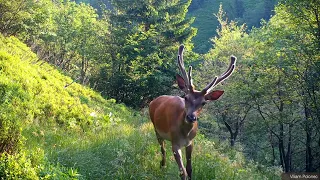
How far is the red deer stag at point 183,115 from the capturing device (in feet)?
18.7

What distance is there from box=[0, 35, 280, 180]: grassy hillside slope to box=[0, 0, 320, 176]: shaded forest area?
4049 mm

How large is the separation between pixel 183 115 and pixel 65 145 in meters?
2.33

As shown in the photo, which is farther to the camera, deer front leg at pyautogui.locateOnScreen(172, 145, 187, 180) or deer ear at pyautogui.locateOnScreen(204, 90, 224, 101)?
deer ear at pyautogui.locateOnScreen(204, 90, 224, 101)

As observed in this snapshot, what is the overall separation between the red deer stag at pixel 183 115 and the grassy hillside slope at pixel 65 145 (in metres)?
0.49

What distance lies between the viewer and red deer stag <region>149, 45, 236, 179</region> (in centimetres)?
571

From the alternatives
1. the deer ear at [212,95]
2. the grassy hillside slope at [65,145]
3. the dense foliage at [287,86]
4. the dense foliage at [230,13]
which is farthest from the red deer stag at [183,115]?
the dense foliage at [230,13]

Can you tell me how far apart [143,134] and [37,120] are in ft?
7.64

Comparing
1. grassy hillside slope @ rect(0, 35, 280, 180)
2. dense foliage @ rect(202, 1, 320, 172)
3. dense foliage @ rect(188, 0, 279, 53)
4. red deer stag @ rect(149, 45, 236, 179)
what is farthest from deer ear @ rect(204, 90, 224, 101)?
dense foliage @ rect(188, 0, 279, 53)

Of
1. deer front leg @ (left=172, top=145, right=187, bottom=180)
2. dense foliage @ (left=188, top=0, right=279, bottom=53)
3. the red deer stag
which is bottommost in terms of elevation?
deer front leg @ (left=172, top=145, right=187, bottom=180)

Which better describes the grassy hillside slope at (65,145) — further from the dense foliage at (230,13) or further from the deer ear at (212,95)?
the dense foliage at (230,13)

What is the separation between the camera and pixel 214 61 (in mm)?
24125

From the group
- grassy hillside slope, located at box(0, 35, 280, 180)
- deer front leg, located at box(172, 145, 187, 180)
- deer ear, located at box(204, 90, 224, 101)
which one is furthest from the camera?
deer ear, located at box(204, 90, 224, 101)

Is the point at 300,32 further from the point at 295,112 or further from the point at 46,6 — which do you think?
the point at 46,6

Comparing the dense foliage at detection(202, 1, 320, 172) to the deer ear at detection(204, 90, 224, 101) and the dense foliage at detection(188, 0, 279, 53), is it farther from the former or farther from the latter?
the dense foliage at detection(188, 0, 279, 53)
